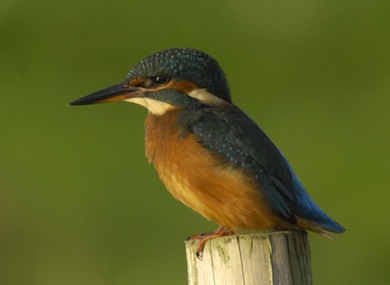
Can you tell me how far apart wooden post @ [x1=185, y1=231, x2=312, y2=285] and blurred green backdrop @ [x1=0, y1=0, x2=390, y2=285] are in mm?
4031

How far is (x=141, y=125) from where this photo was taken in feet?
36.5

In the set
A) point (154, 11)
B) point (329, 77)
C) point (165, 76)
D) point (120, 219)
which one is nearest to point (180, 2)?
point (154, 11)

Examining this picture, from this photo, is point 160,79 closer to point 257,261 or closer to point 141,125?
point 257,261

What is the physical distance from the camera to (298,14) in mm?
12992

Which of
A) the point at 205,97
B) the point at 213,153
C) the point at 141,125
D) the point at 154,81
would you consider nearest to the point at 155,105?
the point at 154,81

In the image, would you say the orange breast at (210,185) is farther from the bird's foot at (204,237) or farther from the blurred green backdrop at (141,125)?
the blurred green backdrop at (141,125)

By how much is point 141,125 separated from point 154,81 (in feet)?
16.8

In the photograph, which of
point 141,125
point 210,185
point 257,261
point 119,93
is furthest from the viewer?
point 141,125

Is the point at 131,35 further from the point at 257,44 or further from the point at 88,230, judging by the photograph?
the point at 88,230

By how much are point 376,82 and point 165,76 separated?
6365mm

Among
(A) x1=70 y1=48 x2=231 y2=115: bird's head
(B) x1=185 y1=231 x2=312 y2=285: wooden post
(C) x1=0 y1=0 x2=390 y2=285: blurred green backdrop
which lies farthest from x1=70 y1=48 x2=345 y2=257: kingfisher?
(C) x1=0 y1=0 x2=390 y2=285: blurred green backdrop

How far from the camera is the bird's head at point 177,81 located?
594cm

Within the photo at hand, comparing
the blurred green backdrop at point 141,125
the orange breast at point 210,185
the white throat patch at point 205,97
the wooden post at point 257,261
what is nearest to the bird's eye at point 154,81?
the white throat patch at point 205,97

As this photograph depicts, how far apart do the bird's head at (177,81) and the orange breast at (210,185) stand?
0.19 m
